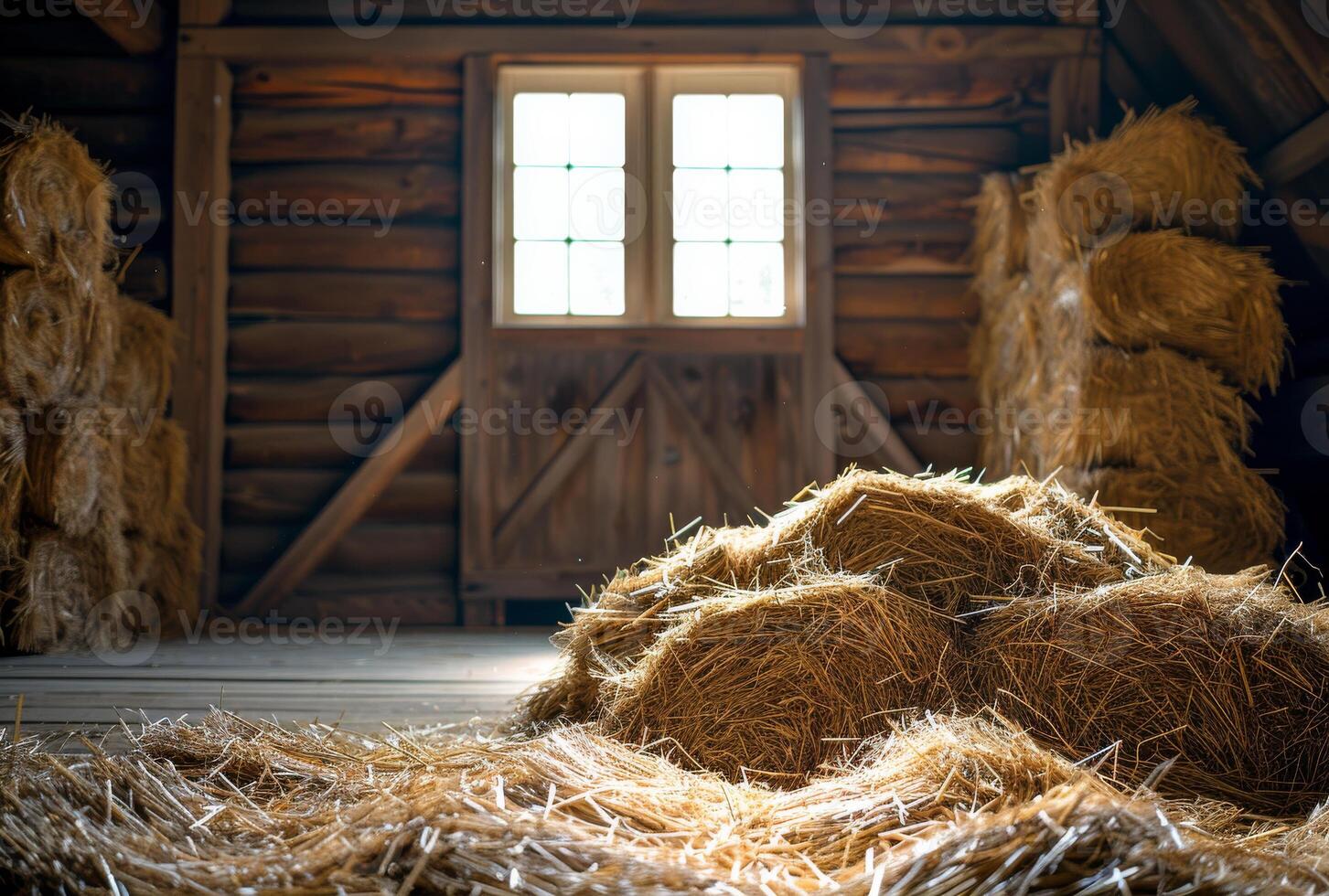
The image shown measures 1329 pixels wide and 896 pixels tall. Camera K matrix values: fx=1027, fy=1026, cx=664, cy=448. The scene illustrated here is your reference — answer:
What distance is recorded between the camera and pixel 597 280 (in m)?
4.85

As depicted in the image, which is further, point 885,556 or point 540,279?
point 540,279

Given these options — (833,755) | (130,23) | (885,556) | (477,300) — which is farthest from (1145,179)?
(130,23)

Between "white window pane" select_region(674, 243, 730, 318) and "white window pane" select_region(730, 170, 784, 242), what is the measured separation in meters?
0.14

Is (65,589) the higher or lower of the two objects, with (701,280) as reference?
lower

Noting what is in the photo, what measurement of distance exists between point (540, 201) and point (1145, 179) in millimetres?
2599

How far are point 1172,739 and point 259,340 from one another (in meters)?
4.16

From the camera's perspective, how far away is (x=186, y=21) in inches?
184

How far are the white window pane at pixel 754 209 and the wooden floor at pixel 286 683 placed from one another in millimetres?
2150

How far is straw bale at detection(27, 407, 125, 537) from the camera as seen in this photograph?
3650 millimetres

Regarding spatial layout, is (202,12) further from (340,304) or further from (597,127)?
(597,127)

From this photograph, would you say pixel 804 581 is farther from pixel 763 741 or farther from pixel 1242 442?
pixel 1242 442

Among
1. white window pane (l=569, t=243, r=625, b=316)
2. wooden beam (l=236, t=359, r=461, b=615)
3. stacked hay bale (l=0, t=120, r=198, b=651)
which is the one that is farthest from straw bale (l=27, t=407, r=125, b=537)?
white window pane (l=569, t=243, r=625, b=316)

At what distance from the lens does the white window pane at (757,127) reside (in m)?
4.89

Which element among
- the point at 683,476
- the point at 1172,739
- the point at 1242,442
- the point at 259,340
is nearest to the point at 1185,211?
the point at 1242,442
